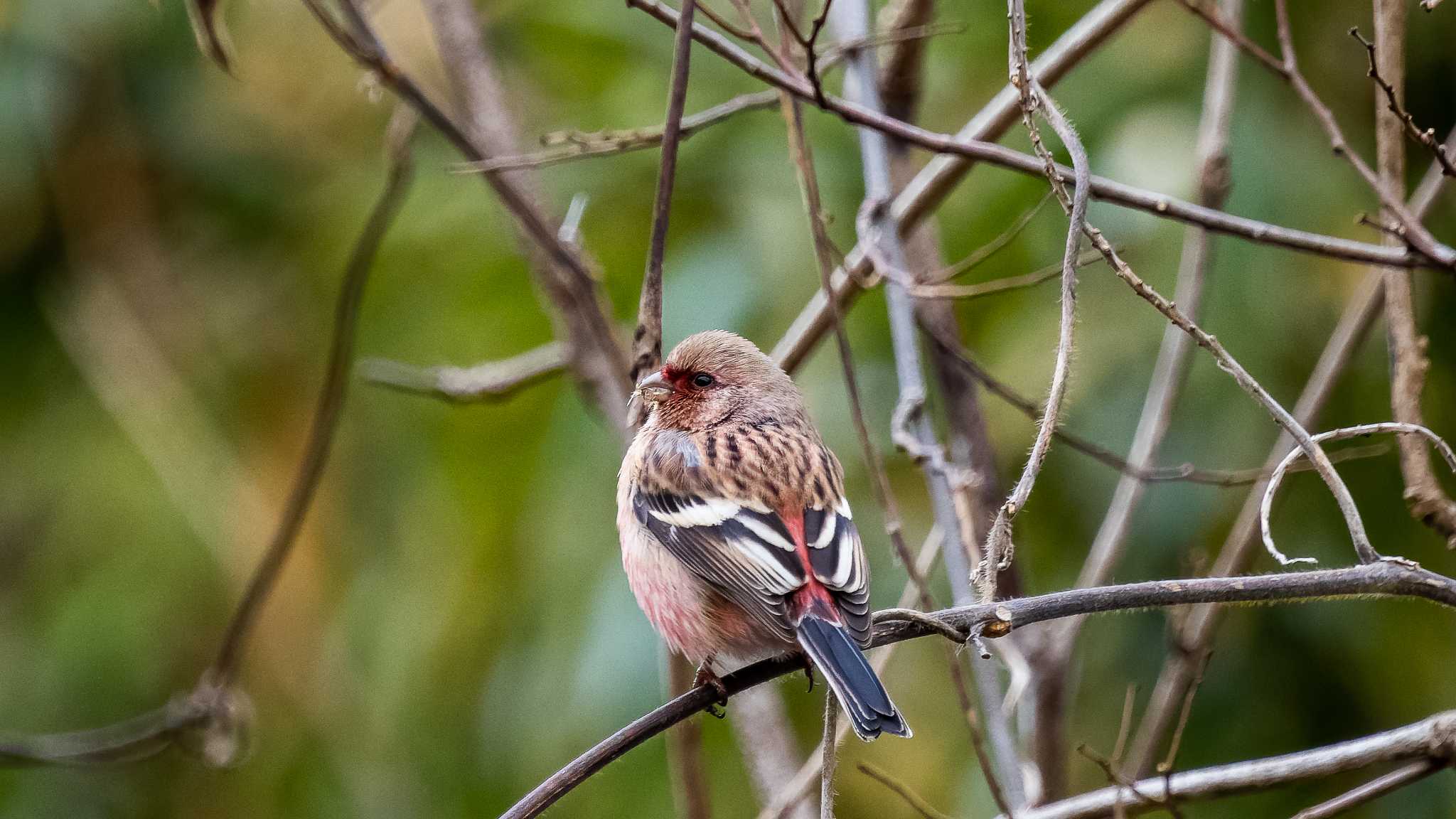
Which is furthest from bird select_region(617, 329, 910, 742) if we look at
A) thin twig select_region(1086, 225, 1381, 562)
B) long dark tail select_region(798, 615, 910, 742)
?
thin twig select_region(1086, 225, 1381, 562)

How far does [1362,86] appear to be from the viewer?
14.6 feet

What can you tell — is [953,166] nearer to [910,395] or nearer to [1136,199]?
[910,395]

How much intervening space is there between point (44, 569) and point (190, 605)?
0.89m

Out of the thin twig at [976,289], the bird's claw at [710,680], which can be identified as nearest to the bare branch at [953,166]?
the thin twig at [976,289]

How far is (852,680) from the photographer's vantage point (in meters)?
2.65

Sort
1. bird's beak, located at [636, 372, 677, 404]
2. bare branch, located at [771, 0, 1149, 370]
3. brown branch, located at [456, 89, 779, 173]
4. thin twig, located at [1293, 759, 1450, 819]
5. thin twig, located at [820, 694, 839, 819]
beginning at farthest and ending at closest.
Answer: bird's beak, located at [636, 372, 677, 404] < bare branch, located at [771, 0, 1149, 370] < brown branch, located at [456, 89, 779, 173] < thin twig, located at [1293, 759, 1450, 819] < thin twig, located at [820, 694, 839, 819]

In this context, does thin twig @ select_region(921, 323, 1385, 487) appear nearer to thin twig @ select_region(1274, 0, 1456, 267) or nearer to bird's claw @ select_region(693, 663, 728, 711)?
thin twig @ select_region(1274, 0, 1456, 267)

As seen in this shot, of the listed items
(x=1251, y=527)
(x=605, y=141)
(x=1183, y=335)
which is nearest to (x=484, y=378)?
(x=605, y=141)

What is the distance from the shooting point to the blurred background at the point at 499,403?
4508 millimetres

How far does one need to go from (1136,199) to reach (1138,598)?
1.10 meters

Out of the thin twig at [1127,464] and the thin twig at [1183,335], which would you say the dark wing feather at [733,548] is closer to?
the thin twig at [1127,464]

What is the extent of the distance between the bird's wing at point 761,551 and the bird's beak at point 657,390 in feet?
1.19

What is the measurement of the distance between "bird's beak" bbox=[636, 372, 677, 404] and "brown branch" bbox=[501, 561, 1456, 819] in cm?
165

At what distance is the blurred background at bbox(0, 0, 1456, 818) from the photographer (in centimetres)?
451
